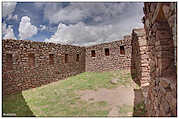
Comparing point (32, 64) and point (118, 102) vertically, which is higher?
point (32, 64)

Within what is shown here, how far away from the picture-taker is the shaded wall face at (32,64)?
20.7 ft

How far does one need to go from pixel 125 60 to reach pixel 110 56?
134cm

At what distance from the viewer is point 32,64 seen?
760 cm

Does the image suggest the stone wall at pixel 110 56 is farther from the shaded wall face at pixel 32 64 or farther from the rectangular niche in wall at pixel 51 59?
the rectangular niche in wall at pixel 51 59

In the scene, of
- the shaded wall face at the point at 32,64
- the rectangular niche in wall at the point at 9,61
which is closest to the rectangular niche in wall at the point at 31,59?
the shaded wall face at the point at 32,64

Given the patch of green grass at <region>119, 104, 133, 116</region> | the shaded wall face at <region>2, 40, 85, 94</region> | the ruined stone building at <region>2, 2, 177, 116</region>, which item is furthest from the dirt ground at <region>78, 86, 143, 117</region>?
the shaded wall face at <region>2, 40, 85, 94</region>

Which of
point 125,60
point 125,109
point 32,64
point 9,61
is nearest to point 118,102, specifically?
point 125,109

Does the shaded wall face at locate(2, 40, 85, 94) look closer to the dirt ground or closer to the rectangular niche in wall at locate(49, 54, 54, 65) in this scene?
the rectangular niche in wall at locate(49, 54, 54, 65)

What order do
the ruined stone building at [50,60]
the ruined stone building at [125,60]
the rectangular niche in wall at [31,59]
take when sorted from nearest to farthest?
1. the ruined stone building at [125,60]
2. the ruined stone building at [50,60]
3. the rectangular niche in wall at [31,59]

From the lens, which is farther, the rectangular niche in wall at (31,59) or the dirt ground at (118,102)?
the rectangular niche in wall at (31,59)

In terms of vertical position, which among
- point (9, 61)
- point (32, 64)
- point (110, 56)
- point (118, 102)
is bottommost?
point (118, 102)

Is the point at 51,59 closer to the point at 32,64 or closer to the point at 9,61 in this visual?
the point at 32,64

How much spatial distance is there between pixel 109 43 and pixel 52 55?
16.3 feet

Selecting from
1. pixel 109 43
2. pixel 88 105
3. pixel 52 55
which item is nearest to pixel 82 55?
pixel 109 43
